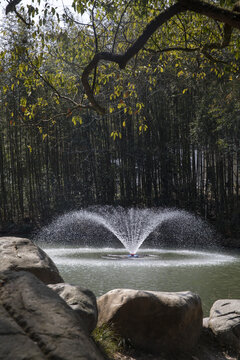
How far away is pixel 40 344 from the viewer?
160 centimetres

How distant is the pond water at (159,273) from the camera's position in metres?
6.15

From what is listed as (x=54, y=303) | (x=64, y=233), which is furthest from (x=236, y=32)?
(x=64, y=233)

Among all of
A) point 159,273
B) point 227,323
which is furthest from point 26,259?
point 159,273

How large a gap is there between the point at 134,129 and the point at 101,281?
29.2ft

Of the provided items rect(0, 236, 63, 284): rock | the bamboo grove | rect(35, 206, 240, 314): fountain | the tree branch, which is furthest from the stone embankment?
the bamboo grove

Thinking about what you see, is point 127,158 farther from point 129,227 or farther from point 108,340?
point 108,340

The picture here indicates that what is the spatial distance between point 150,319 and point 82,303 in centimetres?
74

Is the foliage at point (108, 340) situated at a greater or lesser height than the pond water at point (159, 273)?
greater

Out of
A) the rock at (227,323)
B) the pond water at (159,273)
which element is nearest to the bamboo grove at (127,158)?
the pond water at (159,273)

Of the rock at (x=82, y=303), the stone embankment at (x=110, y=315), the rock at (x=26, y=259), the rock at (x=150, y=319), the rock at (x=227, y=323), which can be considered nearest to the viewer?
the stone embankment at (x=110, y=315)

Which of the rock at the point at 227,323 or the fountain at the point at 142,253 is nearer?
the rock at the point at 227,323

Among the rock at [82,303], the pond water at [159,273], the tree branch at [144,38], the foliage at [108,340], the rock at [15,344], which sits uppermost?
the tree branch at [144,38]

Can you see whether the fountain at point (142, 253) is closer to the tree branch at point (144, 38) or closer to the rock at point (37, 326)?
the tree branch at point (144, 38)

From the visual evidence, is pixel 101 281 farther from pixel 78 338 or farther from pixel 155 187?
pixel 155 187
